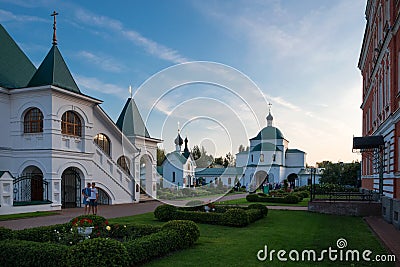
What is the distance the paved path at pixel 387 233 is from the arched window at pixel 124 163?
62.6 ft

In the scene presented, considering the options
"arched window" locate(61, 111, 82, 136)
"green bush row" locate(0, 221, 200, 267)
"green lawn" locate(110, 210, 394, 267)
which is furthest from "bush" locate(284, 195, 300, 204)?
"green bush row" locate(0, 221, 200, 267)

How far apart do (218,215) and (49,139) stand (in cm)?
1201

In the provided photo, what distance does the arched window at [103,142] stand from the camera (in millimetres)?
26891

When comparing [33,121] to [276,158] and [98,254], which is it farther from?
[276,158]

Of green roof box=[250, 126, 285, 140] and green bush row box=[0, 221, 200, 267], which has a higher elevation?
green roof box=[250, 126, 285, 140]

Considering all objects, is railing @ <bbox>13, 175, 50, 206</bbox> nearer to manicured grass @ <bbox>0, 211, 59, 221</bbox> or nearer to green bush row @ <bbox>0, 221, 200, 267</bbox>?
manicured grass @ <bbox>0, 211, 59, 221</bbox>

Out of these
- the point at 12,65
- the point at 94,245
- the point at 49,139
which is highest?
the point at 12,65

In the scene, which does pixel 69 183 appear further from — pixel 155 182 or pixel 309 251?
pixel 309 251

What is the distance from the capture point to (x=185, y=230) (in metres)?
9.92

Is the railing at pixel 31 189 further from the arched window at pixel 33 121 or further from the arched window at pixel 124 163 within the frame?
the arched window at pixel 124 163

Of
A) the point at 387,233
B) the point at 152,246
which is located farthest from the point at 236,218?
the point at 152,246

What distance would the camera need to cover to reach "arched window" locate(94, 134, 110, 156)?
26.9 meters

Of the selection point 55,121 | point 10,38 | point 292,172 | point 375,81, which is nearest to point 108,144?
point 55,121

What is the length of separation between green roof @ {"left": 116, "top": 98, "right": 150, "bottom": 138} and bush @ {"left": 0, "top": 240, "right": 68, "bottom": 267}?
2291 cm
